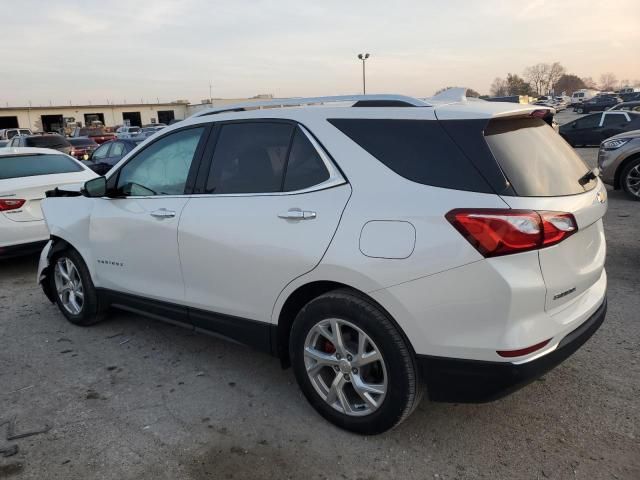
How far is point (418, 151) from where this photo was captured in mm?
2678

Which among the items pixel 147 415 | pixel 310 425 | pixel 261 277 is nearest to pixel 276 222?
pixel 261 277

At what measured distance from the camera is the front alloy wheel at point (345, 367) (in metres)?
2.79

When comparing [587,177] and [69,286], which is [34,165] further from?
[587,177]

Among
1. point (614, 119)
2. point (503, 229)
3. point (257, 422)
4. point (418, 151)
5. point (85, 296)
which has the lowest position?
point (257, 422)

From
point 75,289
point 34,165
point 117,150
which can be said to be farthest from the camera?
point 117,150

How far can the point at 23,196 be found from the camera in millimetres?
6316

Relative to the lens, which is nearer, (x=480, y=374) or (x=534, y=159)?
(x=480, y=374)

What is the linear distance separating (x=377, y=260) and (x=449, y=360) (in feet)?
1.90

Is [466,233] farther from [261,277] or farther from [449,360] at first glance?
[261,277]

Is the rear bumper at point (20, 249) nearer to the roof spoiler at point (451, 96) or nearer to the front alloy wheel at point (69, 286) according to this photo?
the front alloy wheel at point (69, 286)

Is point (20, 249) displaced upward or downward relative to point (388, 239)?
downward

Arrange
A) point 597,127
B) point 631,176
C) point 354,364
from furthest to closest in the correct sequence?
1. point 597,127
2. point 631,176
3. point 354,364

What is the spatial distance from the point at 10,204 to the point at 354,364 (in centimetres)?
517

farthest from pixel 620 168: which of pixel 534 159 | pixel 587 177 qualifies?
pixel 534 159
